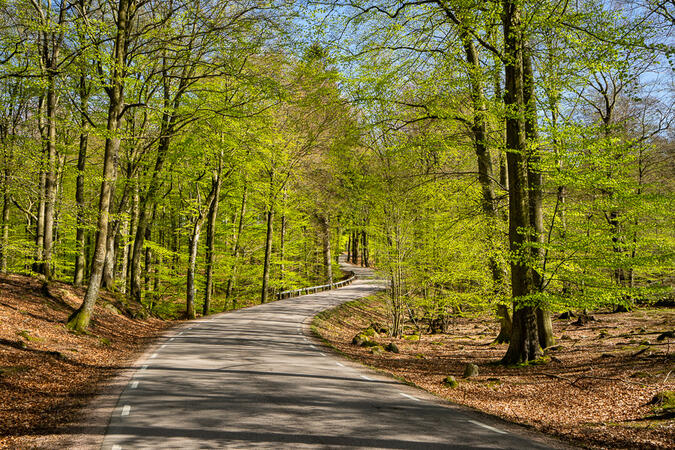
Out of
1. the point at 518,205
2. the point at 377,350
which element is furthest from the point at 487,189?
the point at 377,350

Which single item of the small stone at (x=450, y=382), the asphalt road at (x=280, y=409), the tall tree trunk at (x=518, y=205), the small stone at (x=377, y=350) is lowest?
the small stone at (x=377, y=350)

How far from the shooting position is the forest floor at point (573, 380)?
22.7 feet

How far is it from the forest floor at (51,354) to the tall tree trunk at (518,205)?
10.2 m

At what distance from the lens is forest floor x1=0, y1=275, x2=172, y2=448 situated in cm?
690

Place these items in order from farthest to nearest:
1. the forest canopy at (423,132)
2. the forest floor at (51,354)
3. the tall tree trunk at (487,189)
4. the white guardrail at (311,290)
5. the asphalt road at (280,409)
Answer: the white guardrail at (311,290) → the tall tree trunk at (487,189) → the forest canopy at (423,132) → the forest floor at (51,354) → the asphalt road at (280,409)

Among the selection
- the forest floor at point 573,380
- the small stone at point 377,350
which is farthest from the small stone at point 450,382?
the small stone at point 377,350

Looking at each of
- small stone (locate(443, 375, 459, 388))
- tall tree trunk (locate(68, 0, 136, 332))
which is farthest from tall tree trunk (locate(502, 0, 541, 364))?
tall tree trunk (locate(68, 0, 136, 332))

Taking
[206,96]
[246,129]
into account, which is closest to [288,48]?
[246,129]

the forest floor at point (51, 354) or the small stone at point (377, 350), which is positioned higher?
the forest floor at point (51, 354)

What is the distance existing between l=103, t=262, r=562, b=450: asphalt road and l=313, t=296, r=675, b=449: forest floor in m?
0.93

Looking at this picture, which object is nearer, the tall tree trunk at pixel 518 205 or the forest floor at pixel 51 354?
the forest floor at pixel 51 354

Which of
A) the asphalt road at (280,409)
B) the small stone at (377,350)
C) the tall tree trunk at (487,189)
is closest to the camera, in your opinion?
the asphalt road at (280,409)

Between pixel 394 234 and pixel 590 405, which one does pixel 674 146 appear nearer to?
pixel 394 234

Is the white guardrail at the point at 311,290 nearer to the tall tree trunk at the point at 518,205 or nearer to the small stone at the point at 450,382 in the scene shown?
the tall tree trunk at the point at 518,205
